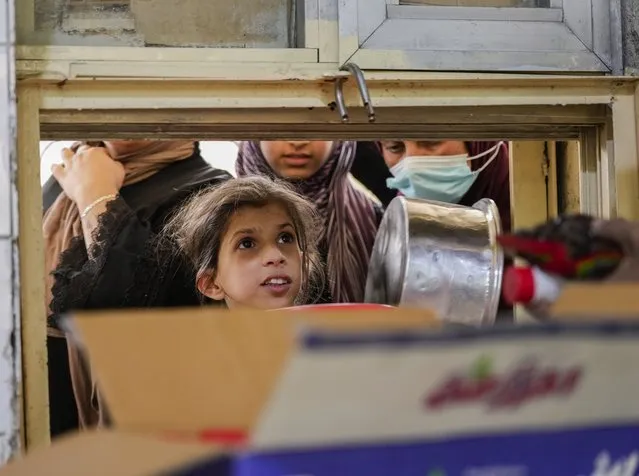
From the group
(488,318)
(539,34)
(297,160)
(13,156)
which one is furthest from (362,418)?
(297,160)

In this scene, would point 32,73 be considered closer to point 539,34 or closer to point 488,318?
point 539,34

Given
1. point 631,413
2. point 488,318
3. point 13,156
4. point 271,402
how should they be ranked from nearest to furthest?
point 271,402 < point 631,413 < point 13,156 < point 488,318

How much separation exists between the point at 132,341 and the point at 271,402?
14cm

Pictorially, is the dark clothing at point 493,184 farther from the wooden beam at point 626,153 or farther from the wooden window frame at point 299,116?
the wooden beam at point 626,153

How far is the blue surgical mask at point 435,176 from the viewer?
3836 millimetres

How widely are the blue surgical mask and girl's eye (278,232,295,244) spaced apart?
105cm

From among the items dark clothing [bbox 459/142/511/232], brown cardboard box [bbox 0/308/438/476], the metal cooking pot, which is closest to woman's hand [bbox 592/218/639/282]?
brown cardboard box [bbox 0/308/438/476]

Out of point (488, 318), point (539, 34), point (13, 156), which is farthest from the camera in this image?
point (488, 318)

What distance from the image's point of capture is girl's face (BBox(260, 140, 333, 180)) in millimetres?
3771

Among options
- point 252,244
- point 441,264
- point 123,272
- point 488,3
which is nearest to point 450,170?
point 123,272

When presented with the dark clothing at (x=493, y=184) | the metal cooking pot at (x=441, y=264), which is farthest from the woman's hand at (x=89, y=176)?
the metal cooking pot at (x=441, y=264)

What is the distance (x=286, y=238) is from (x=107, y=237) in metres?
0.85

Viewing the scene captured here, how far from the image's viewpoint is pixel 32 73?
1793mm

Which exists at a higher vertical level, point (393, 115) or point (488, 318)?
point (393, 115)
